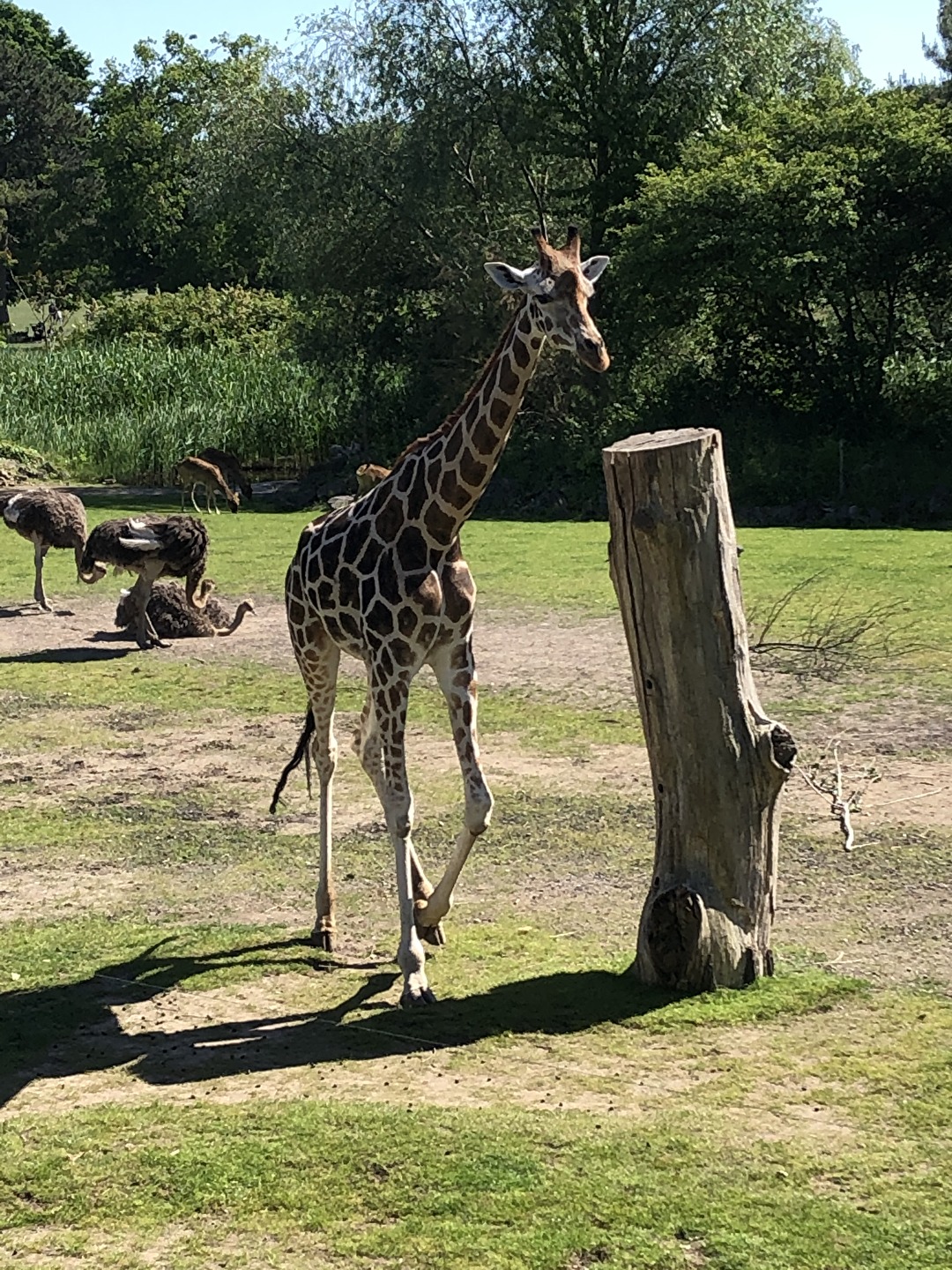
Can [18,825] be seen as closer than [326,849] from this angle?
No

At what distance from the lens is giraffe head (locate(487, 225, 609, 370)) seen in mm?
6098

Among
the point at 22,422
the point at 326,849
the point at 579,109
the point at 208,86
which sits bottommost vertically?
the point at 326,849

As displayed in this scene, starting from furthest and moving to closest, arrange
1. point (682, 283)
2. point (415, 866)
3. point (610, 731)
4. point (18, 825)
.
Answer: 1. point (682, 283)
2. point (610, 731)
3. point (18, 825)
4. point (415, 866)

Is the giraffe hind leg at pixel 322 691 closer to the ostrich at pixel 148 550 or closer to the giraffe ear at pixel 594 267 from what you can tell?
the giraffe ear at pixel 594 267

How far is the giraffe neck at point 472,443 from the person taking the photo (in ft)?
21.4

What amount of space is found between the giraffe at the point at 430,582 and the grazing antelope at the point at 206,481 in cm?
1906

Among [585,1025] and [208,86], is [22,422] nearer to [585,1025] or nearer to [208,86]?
[585,1025]

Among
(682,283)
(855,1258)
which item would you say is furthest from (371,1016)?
(682,283)

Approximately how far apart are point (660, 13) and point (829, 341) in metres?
7.01

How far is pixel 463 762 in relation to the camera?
266 inches

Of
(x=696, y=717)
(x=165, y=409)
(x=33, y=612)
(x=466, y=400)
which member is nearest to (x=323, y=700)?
(x=466, y=400)

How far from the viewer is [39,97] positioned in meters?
70.6

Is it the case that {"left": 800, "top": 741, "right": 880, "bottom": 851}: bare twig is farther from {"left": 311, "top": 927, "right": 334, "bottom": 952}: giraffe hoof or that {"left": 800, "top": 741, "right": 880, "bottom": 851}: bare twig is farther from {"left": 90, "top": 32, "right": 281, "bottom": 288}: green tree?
{"left": 90, "top": 32, "right": 281, "bottom": 288}: green tree

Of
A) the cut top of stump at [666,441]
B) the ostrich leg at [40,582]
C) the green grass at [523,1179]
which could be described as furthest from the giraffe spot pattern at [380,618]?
the ostrich leg at [40,582]
